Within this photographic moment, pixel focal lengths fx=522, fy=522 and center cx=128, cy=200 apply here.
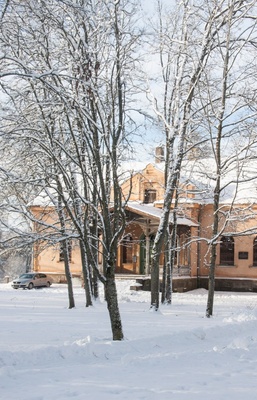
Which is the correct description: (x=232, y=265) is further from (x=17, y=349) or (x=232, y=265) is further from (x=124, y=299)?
(x=17, y=349)

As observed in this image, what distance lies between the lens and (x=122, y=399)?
6562mm

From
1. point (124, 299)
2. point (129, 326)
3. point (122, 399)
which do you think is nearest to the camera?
point (122, 399)

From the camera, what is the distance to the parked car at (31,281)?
3541 centimetres

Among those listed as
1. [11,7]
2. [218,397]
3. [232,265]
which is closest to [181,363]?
[218,397]

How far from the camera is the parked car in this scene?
3541 cm

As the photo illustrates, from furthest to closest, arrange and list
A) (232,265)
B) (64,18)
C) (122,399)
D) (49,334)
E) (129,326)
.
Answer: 1. (232,265)
2. (129,326)
3. (49,334)
4. (64,18)
5. (122,399)

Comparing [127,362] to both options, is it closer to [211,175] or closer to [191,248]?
[211,175]

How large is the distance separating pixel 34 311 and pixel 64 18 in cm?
1093

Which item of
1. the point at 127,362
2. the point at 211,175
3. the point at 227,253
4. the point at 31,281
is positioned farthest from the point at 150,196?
the point at 127,362

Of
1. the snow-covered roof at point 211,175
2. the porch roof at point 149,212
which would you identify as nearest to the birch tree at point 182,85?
the snow-covered roof at point 211,175

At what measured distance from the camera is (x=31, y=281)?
3556 cm

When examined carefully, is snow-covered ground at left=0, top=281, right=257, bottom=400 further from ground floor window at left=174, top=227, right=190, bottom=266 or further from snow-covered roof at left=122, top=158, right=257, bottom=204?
ground floor window at left=174, top=227, right=190, bottom=266

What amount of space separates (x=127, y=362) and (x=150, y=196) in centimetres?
3100

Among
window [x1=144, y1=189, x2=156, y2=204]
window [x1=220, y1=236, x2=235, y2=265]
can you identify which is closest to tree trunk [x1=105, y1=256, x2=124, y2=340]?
window [x1=220, y1=236, x2=235, y2=265]
